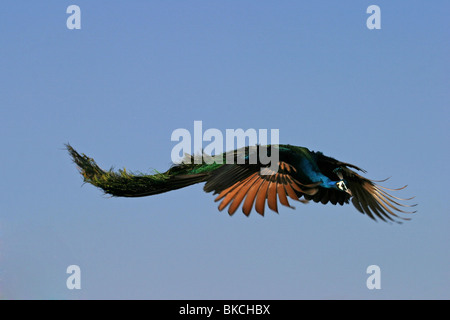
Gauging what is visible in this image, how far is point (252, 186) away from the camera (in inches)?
335

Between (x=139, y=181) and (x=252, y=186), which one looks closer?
(x=252, y=186)

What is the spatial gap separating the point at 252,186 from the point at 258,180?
230mm

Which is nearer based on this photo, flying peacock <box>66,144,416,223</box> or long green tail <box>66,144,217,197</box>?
flying peacock <box>66,144,416,223</box>

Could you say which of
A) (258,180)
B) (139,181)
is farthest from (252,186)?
(139,181)

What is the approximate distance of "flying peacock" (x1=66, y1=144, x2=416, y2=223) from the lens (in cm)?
834

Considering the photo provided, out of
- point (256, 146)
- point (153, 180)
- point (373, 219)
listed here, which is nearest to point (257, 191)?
point (256, 146)

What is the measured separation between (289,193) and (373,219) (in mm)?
3201

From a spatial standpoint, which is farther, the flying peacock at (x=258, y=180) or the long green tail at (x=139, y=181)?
the long green tail at (x=139, y=181)

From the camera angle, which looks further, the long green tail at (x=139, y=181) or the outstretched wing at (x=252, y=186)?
the long green tail at (x=139, y=181)

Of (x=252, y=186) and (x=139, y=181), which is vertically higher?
(x=139, y=181)

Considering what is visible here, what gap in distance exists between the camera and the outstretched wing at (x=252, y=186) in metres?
8.09

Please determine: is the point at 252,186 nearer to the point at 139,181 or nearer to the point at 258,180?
the point at 258,180

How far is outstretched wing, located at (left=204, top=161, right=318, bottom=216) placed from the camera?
8.09 meters

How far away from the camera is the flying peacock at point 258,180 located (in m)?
8.34
